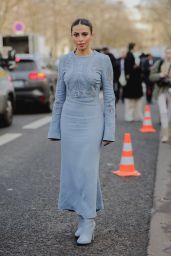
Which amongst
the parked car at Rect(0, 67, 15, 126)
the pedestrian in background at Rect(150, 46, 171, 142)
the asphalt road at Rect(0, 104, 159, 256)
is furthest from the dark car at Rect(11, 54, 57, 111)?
the pedestrian in background at Rect(150, 46, 171, 142)

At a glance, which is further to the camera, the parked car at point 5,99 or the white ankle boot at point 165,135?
the parked car at point 5,99

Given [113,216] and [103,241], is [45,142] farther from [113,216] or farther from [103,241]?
[103,241]

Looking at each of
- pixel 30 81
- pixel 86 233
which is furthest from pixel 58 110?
pixel 30 81

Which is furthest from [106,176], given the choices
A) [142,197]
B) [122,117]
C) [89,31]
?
[122,117]

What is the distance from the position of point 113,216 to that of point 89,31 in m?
1.94

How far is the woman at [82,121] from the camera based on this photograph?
16.0 ft

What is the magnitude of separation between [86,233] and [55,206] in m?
1.32

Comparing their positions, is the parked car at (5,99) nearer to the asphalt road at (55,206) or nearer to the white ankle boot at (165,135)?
the asphalt road at (55,206)

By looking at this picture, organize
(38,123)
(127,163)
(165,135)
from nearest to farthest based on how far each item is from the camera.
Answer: (127,163) → (165,135) → (38,123)

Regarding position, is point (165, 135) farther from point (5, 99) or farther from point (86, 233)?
point (86, 233)

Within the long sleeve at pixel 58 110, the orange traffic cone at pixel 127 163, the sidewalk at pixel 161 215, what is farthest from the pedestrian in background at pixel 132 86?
the long sleeve at pixel 58 110

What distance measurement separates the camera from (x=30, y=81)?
17.0m

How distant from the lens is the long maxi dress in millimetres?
4895

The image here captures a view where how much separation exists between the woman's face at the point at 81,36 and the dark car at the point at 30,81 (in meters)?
12.2
